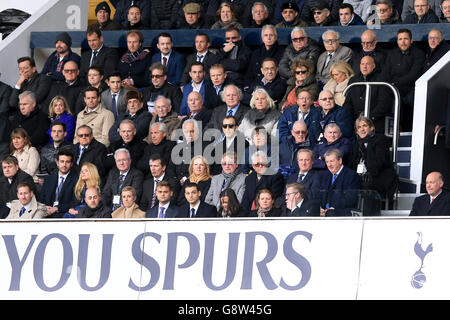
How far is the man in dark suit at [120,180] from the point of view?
1174 cm

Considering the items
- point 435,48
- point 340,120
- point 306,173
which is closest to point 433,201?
point 306,173

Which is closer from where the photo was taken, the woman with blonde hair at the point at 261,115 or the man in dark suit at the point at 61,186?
the woman with blonde hair at the point at 261,115

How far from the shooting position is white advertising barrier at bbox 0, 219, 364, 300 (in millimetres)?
9969

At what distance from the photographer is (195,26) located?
47.4 feet

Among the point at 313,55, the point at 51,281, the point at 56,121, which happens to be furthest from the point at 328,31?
the point at 51,281

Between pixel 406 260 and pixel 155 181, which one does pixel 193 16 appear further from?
pixel 406 260

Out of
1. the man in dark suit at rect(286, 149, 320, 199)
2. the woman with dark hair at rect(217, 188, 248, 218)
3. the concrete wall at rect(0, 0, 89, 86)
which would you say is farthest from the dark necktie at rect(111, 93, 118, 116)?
the man in dark suit at rect(286, 149, 320, 199)

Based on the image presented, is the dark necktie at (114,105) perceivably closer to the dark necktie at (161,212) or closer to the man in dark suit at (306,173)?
the dark necktie at (161,212)

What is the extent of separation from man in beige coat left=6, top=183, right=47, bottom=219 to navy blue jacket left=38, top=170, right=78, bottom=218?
0.17m

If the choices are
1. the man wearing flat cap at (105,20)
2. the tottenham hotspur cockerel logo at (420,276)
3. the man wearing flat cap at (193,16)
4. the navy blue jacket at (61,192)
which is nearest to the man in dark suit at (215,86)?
the navy blue jacket at (61,192)

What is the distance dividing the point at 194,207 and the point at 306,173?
42.8 inches

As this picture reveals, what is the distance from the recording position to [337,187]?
10.7 meters

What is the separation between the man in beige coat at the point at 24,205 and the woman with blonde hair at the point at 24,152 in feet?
2.19

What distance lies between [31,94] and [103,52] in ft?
3.68
